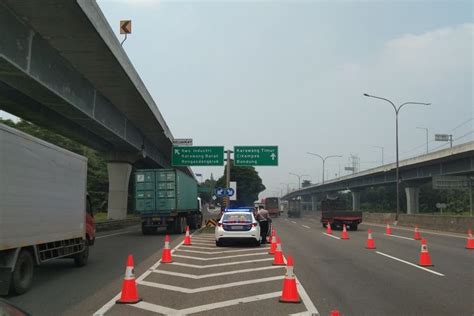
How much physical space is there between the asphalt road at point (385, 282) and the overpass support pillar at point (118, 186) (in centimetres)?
2478

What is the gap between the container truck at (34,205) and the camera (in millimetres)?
9336

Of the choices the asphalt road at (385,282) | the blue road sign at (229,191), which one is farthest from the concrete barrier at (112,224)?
the asphalt road at (385,282)

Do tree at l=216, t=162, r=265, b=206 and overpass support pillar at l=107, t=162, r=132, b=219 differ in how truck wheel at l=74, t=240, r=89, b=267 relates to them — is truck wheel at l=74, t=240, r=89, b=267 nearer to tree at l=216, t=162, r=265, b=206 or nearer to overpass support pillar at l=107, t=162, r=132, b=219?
overpass support pillar at l=107, t=162, r=132, b=219

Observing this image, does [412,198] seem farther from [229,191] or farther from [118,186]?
[118,186]

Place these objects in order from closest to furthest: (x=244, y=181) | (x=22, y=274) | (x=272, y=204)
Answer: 1. (x=22, y=274)
2. (x=272, y=204)
3. (x=244, y=181)

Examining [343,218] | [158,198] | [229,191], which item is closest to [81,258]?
[158,198]

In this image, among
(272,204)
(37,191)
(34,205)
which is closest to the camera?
(34,205)

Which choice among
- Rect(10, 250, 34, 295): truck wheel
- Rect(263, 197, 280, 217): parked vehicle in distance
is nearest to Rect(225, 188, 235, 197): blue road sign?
Rect(10, 250, 34, 295): truck wheel

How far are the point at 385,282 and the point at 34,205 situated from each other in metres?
7.58

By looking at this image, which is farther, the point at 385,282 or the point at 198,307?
the point at 385,282

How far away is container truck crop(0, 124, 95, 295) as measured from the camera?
368 inches

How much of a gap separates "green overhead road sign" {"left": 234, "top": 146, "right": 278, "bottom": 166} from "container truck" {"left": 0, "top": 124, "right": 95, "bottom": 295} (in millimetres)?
28297

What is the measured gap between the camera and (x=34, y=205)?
10.5 metres

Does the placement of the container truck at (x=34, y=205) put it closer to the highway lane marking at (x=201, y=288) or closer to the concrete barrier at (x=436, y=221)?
the highway lane marking at (x=201, y=288)
